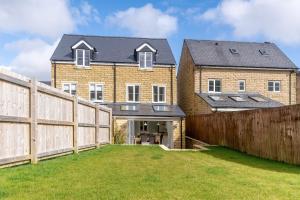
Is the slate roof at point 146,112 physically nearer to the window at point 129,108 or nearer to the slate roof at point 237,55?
the window at point 129,108

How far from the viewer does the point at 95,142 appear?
1558cm

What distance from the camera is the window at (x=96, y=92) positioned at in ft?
89.9

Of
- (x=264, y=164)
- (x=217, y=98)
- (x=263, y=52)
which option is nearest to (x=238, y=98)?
(x=217, y=98)

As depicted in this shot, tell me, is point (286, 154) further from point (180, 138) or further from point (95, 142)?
point (180, 138)

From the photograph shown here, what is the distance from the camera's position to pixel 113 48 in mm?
29406

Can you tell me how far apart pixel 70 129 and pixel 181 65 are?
82.3 ft

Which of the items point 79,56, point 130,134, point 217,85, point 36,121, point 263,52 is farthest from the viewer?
point 263,52

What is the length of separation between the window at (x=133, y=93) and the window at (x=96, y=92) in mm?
2441

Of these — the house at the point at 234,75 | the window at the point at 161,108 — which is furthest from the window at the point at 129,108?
the house at the point at 234,75

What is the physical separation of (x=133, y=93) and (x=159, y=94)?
2314 millimetres

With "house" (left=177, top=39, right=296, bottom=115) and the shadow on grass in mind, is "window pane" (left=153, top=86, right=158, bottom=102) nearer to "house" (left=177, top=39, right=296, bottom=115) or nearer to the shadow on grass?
"house" (left=177, top=39, right=296, bottom=115)

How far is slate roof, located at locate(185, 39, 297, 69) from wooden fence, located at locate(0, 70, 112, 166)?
1910 centimetres

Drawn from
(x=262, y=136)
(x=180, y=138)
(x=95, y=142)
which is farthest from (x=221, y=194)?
(x=180, y=138)

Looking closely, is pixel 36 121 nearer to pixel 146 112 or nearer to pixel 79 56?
pixel 146 112
